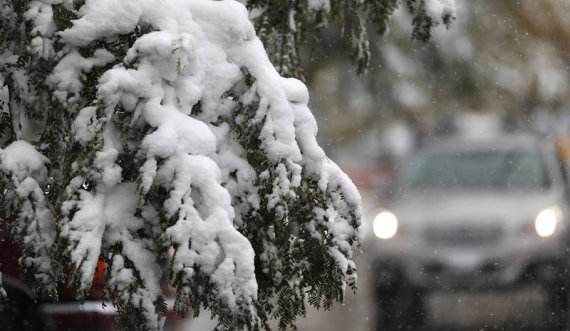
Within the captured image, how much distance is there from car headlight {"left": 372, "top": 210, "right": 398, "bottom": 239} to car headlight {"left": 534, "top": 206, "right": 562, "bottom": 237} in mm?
1381

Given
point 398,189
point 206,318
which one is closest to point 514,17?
point 398,189

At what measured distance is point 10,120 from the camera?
134 inches

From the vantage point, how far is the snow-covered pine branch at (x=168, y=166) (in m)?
2.83

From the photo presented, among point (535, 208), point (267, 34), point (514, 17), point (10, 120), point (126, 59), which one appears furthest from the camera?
point (514, 17)

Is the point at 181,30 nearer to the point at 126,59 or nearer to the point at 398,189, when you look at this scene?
the point at 126,59

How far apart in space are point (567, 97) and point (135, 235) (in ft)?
88.9

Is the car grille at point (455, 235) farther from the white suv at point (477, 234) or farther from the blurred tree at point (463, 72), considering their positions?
the blurred tree at point (463, 72)

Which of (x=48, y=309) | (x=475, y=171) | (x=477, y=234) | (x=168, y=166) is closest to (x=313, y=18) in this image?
(x=168, y=166)

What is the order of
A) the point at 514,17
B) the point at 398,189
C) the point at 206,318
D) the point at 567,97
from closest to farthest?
the point at 206,318 < the point at 398,189 < the point at 514,17 < the point at 567,97

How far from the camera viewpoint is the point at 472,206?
9102mm

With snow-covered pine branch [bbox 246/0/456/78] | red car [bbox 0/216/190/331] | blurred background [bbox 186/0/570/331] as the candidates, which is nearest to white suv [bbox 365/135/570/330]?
blurred background [bbox 186/0/570/331]

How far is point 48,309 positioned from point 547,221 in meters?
5.20

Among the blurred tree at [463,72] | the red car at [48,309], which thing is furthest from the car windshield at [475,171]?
the blurred tree at [463,72]

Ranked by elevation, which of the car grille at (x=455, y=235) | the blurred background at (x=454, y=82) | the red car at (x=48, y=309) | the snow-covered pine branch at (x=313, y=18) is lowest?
the red car at (x=48, y=309)
